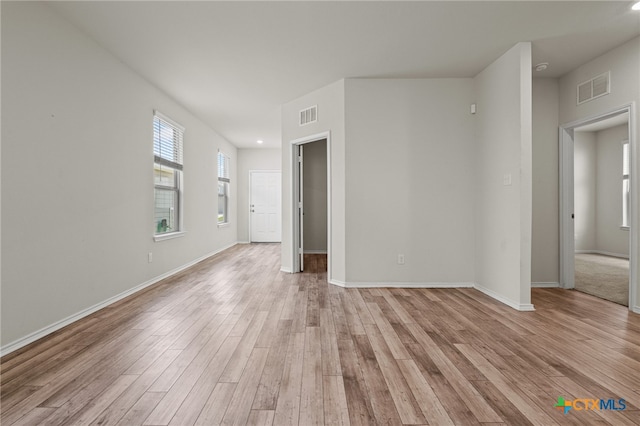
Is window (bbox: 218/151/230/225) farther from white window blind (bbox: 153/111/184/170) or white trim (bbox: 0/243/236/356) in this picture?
white trim (bbox: 0/243/236/356)

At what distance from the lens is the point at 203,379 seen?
184 cm

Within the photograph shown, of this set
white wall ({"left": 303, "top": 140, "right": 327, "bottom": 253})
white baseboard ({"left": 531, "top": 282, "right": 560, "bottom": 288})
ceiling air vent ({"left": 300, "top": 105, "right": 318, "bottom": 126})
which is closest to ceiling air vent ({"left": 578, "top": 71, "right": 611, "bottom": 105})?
white baseboard ({"left": 531, "top": 282, "right": 560, "bottom": 288})

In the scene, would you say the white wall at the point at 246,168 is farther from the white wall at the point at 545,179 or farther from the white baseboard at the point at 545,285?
the white baseboard at the point at 545,285

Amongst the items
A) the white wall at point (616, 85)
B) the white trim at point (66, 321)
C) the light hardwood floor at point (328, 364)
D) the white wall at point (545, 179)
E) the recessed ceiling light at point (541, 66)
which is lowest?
the light hardwood floor at point (328, 364)

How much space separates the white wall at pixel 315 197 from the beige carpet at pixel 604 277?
4.67 m

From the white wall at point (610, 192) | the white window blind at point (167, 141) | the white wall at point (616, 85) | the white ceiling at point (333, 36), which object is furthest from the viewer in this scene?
the white wall at point (610, 192)

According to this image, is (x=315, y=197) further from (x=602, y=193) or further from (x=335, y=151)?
(x=602, y=193)

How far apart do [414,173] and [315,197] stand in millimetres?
3472

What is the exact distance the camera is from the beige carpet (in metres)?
3.67

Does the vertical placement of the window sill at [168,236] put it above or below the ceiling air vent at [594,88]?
below

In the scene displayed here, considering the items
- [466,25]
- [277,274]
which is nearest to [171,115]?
[277,274]

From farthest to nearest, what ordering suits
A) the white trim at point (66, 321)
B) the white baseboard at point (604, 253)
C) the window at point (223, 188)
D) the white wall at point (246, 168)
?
the white wall at point (246, 168) → the window at point (223, 188) → the white baseboard at point (604, 253) → the white trim at point (66, 321)

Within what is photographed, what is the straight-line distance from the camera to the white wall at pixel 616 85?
304cm

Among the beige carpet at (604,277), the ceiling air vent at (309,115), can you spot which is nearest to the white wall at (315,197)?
the ceiling air vent at (309,115)
